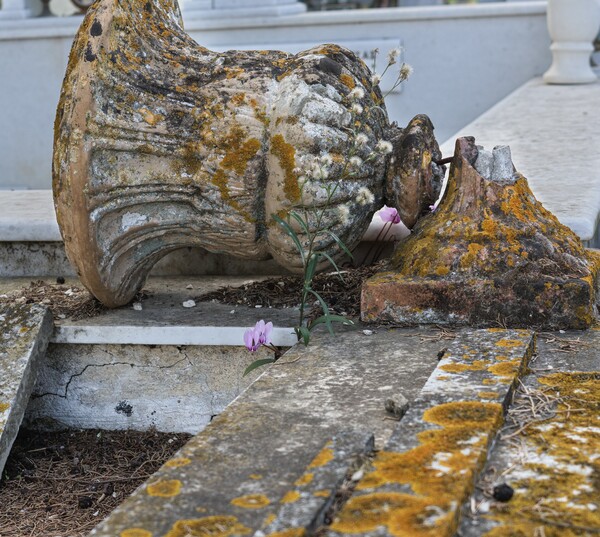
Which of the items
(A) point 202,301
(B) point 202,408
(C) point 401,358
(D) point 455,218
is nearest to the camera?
(C) point 401,358

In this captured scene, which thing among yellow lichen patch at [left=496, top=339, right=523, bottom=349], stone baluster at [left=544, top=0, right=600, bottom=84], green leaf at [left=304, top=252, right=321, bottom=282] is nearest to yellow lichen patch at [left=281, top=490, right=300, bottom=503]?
yellow lichen patch at [left=496, top=339, right=523, bottom=349]

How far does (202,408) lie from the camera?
286cm

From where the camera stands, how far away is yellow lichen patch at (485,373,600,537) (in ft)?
4.86

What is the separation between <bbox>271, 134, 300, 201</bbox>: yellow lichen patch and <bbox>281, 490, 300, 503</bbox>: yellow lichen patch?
1190 millimetres

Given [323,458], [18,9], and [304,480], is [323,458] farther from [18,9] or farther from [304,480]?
[18,9]

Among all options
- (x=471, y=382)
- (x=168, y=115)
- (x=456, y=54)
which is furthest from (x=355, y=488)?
(x=456, y=54)

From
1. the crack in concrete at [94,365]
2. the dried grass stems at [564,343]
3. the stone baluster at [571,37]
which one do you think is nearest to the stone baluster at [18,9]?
the stone baluster at [571,37]

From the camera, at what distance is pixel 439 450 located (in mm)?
1669

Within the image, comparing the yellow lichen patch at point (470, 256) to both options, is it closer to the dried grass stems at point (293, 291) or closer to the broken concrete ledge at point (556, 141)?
the dried grass stems at point (293, 291)

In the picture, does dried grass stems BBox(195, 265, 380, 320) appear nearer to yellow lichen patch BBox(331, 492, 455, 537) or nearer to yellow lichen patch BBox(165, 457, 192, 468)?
yellow lichen patch BBox(165, 457, 192, 468)

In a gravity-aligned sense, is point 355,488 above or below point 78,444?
above

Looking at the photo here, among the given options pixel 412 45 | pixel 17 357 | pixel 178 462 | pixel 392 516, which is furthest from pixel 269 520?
pixel 412 45

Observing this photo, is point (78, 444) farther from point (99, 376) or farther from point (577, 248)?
point (577, 248)

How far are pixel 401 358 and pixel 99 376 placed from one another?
41.5 inches
